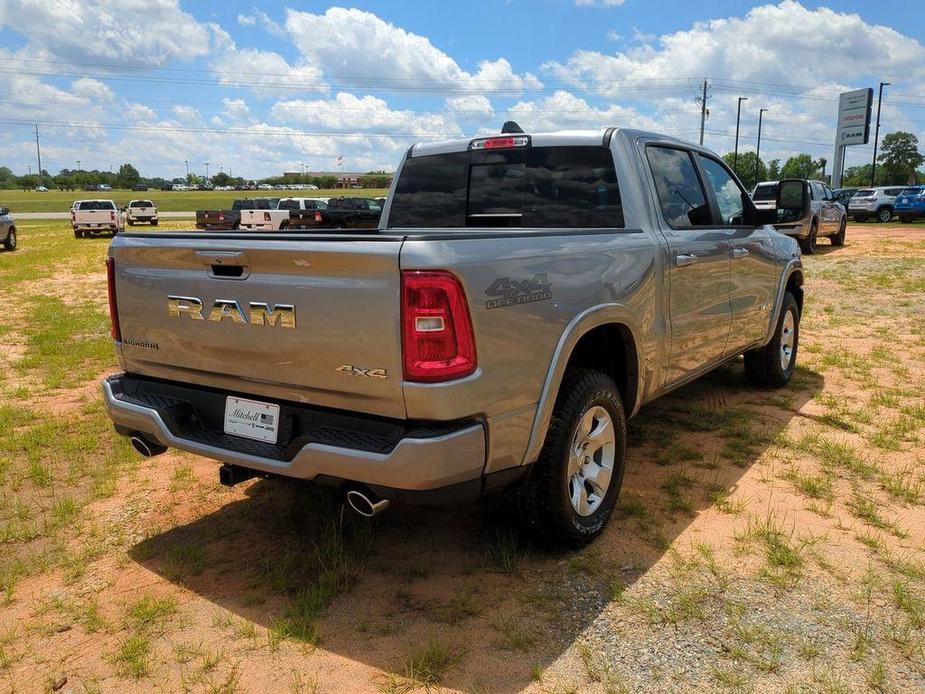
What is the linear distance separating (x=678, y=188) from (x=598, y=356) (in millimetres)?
1324

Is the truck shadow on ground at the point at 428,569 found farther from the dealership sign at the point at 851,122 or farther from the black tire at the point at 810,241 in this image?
the dealership sign at the point at 851,122

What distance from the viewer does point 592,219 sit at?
13.2 ft

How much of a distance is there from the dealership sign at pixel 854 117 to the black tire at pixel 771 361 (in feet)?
184

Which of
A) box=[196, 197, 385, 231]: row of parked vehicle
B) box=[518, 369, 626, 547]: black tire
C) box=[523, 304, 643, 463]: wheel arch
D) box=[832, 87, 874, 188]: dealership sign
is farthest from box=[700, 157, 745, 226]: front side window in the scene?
box=[832, 87, 874, 188]: dealership sign

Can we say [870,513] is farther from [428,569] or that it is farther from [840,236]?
[840,236]

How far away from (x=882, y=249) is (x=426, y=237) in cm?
2084

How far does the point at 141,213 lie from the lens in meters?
36.9

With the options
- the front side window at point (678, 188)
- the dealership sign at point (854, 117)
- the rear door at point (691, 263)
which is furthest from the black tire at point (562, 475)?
the dealership sign at point (854, 117)

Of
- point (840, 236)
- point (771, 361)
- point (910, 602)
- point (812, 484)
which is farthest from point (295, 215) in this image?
point (910, 602)

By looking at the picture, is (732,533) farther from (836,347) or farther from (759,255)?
(836,347)

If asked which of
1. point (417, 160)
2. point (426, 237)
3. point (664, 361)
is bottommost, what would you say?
point (664, 361)

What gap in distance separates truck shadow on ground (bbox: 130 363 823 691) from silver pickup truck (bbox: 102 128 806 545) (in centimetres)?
29

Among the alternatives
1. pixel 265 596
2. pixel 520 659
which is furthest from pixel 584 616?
pixel 265 596

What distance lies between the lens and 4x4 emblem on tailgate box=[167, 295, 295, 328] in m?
2.83
